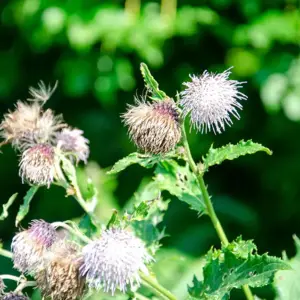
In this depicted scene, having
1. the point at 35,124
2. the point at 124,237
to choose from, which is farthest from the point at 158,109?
the point at 35,124

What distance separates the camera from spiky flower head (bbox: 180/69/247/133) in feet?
5.68

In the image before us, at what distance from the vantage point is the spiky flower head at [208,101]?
1.73 metres

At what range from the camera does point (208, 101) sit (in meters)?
1.73

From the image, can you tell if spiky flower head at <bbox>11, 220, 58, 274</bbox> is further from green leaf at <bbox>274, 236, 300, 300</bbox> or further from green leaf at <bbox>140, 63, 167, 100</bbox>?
green leaf at <bbox>274, 236, 300, 300</bbox>

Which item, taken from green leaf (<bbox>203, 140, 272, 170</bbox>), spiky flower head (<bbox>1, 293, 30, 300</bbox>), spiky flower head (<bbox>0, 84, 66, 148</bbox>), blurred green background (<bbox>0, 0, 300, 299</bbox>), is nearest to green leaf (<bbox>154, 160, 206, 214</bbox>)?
green leaf (<bbox>203, 140, 272, 170</bbox>)

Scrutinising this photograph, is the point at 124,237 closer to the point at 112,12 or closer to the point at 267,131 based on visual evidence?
the point at 112,12

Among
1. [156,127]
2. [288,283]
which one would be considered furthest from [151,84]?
[288,283]

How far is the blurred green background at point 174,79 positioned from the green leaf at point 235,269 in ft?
4.14

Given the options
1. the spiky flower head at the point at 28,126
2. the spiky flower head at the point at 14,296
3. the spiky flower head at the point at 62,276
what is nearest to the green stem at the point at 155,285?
the spiky flower head at the point at 62,276

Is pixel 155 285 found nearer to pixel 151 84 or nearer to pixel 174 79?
pixel 151 84

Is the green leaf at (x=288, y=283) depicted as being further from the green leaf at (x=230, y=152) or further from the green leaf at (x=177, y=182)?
the green leaf at (x=230, y=152)

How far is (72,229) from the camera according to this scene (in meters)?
1.70

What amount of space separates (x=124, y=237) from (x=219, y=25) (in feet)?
7.79

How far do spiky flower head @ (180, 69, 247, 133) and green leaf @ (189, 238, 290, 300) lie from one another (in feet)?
0.90
